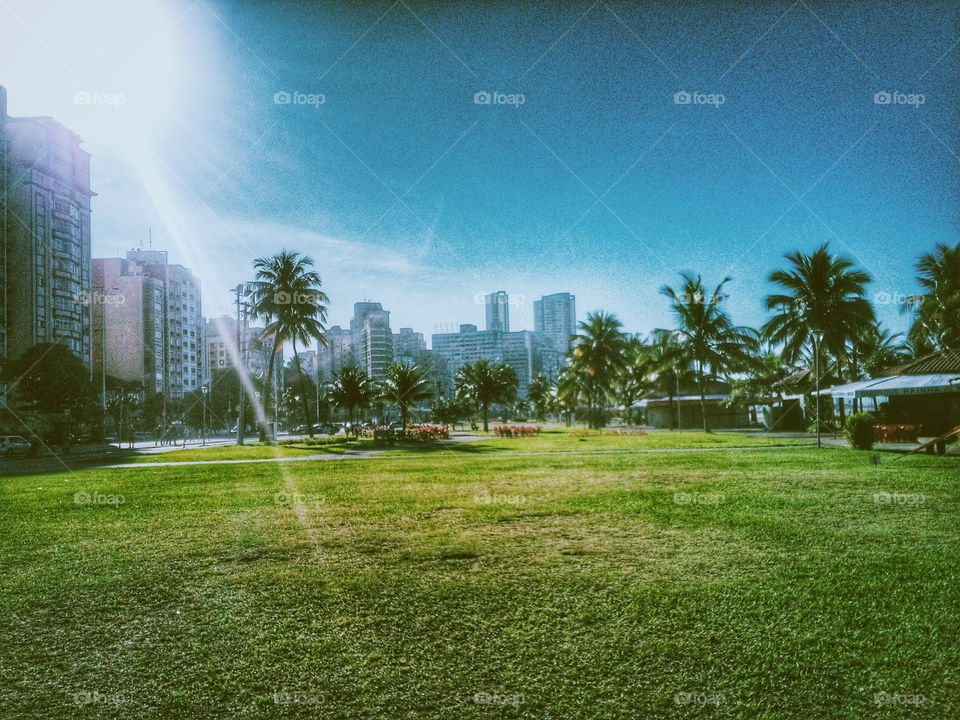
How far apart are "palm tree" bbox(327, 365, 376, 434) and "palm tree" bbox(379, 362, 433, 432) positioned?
3361 mm

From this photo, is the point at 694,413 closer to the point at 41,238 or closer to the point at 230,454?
the point at 230,454

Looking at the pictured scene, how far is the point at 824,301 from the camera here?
27984 mm

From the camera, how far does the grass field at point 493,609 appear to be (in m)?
2.87

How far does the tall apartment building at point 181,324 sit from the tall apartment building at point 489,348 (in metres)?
41.8

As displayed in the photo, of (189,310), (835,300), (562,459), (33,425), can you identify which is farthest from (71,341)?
(835,300)

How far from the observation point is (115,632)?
3.73m

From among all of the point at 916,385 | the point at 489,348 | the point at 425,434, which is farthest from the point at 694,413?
the point at 489,348

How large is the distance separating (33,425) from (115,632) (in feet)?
129

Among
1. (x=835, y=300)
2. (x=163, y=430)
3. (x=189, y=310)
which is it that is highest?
(x=189, y=310)

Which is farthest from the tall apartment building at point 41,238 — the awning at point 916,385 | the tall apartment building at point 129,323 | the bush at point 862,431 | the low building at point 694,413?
the awning at point 916,385

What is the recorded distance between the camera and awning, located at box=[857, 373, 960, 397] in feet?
59.4

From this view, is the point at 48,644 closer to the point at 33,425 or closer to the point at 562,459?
the point at 562,459

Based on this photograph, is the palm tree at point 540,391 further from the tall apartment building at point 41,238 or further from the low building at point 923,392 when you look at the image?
the tall apartment building at point 41,238

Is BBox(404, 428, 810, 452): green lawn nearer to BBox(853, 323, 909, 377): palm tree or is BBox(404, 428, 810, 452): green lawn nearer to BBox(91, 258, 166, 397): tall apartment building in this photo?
BBox(853, 323, 909, 377): palm tree
